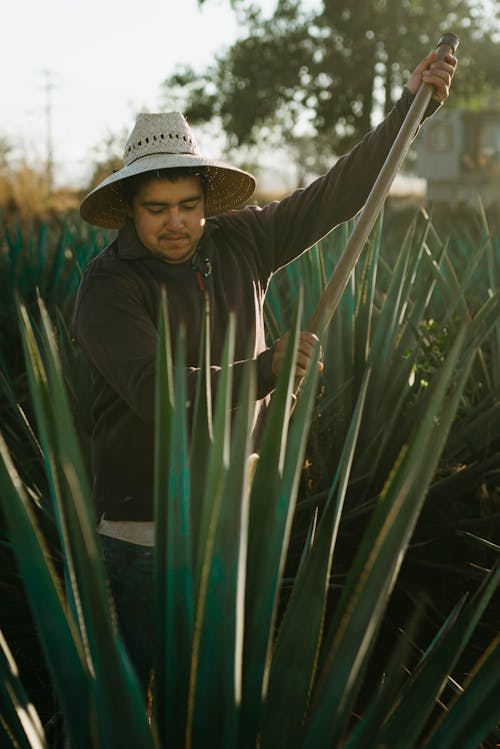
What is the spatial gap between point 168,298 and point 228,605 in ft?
3.17

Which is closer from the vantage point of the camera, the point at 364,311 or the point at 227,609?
the point at 227,609

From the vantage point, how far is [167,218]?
5.75ft

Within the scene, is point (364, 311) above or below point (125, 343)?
below

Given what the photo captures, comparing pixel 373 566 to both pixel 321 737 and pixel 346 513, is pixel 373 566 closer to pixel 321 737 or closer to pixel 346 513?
pixel 321 737

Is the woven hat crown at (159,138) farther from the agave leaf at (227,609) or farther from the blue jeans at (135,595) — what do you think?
the agave leaf at (227,609)

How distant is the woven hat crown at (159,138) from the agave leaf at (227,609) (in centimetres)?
107

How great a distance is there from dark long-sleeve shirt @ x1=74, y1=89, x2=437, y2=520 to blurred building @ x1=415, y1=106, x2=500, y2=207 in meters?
25.3

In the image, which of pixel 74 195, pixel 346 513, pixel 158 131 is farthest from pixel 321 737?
pixel 74 195

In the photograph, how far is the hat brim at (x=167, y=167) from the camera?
1742 mm

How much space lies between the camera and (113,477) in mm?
1776

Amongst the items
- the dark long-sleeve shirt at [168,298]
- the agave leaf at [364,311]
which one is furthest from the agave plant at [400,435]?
the dark long-sleeve shirt at [168,298]

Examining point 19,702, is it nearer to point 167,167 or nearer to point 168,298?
point 168,298

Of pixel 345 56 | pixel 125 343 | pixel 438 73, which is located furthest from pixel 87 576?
pixel 345 56

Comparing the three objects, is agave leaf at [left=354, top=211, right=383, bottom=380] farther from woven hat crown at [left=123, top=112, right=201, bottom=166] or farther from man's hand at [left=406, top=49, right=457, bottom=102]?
woven hat crown at [left=123, top=112, right=201, bottom=166]
